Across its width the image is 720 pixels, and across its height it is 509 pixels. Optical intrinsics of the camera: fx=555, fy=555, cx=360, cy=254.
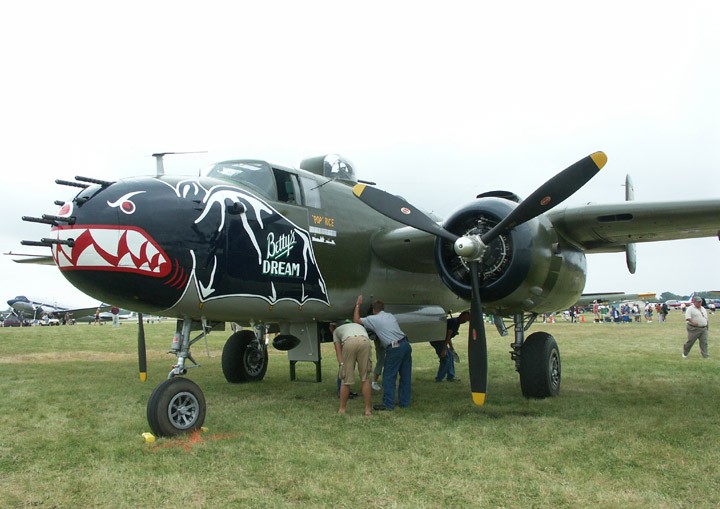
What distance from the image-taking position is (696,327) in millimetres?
14828

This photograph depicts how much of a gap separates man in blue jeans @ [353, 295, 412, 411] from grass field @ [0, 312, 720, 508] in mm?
237

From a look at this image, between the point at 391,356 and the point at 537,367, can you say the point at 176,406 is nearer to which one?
the point at 391,356

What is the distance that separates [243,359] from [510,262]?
5867mm

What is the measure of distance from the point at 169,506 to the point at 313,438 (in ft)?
7.53

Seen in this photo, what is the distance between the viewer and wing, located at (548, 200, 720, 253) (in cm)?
795

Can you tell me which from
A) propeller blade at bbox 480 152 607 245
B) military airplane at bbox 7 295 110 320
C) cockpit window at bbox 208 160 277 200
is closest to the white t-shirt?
propeller blade at bbox 480 152 607 245

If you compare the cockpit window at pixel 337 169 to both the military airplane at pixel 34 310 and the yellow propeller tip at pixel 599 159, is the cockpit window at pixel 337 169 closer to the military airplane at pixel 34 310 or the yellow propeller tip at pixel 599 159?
the yellow propeller tip at pixel 599 159

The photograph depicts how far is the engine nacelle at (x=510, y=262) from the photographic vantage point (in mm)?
7867

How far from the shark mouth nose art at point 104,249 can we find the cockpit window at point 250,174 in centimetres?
198

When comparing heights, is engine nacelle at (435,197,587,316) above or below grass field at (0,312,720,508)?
above

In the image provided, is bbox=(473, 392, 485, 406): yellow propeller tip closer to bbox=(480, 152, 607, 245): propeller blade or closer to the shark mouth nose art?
bbox=(480, 152, 607, 245): propeller blade

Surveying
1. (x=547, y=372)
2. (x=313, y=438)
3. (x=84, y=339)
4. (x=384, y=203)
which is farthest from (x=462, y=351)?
(x=84, y=339)

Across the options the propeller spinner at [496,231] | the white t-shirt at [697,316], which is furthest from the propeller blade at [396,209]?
the white t-shirt at [697,316]

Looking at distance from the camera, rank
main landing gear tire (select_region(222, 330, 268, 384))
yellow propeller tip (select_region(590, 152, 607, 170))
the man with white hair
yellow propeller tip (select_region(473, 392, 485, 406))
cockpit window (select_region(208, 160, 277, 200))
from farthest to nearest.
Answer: the man with white hair
main landing gear tire (select_region(222, 330, 268, 384))
cockpit window (select_region(208, 160, 277, 200))
yellow propeller tip (select_region(590, 152, 607, 170))
yellow propeller tip (select_region(473, 392, 485, 406))
